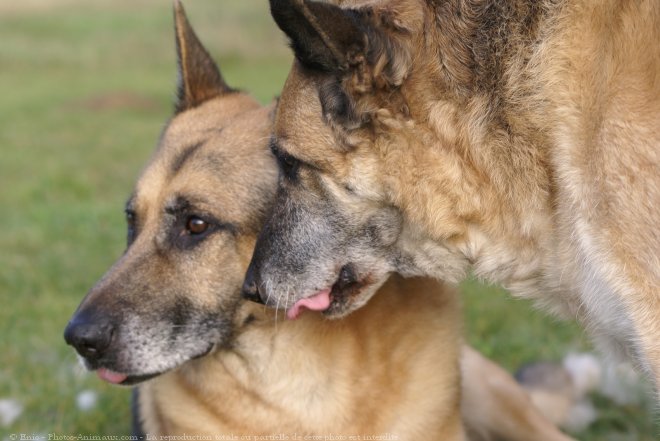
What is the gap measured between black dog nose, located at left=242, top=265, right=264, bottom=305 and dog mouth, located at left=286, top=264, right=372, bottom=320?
0.16m

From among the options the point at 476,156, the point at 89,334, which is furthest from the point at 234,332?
the point at 476,156

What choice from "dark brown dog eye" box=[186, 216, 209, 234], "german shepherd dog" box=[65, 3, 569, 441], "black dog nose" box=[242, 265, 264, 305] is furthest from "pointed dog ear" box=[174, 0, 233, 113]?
"black dog nose" box=[242, 265, 264, 305]

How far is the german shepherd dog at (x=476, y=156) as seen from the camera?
3.07m

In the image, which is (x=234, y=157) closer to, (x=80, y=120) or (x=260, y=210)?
(x=260, y=210)

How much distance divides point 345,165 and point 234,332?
3.17ft

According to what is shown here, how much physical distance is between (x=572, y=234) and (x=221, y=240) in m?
1.46

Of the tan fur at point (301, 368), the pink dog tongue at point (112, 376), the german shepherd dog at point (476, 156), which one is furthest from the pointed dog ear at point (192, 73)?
the pink dog tongue at point (112, 376)

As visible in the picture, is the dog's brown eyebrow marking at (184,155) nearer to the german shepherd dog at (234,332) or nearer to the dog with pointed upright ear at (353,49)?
the german shepherd dog at (234,332)

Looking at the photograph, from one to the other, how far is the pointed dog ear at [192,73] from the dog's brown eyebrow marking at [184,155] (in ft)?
1.72

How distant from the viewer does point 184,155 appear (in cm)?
403

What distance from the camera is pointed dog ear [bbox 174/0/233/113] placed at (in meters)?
4.48

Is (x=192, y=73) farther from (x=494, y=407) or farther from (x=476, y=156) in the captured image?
(x=494, y=407)

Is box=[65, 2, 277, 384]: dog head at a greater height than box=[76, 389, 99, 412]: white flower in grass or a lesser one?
greater

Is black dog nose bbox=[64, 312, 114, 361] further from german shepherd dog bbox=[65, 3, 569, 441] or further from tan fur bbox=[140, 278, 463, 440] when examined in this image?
tan fur bbox=[140, 278, 463, 440]
